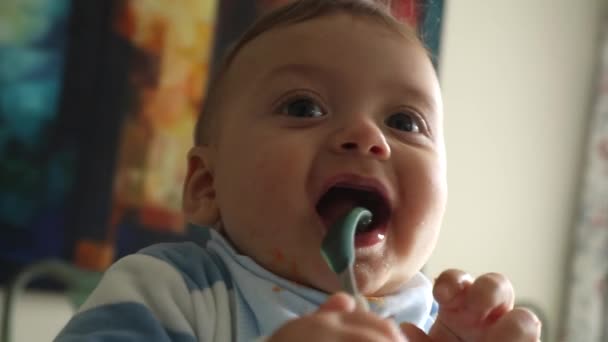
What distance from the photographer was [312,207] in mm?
583

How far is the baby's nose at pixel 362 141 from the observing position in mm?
580

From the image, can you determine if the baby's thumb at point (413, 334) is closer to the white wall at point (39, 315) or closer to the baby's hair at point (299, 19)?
the baby's hair at point (299, 19)

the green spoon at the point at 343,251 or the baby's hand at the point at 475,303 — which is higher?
the green spoon at the point at 343,251

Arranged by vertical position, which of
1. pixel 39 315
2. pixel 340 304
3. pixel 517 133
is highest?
pixel 340 304

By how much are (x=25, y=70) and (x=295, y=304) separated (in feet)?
3.00

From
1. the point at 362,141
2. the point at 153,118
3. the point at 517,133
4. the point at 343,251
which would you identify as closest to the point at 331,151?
the point at 362,141

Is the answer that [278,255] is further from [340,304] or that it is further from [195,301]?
[340,304]

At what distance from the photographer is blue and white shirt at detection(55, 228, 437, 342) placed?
521mm

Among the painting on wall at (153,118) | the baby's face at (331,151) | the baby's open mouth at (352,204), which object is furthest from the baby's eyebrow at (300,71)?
the painting on wall at (153,118)

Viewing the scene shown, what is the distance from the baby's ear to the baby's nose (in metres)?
0.19

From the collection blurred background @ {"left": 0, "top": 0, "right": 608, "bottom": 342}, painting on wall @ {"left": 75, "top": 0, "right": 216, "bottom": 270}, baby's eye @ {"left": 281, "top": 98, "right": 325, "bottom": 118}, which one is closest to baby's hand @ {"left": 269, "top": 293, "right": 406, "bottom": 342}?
baby's eye @ {"left": 281, "top": 98, "right": 325, "bottom": 118}

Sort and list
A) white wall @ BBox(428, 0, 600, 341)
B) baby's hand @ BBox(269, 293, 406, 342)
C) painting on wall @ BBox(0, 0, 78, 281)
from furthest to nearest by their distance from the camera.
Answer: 1. white wall @ BBox(428, 0, 600, 341)
2. painting on wall @ BBox(0, 0, 78, 281)
3. baby's hand @ BBox(269, 293, 406, 342)

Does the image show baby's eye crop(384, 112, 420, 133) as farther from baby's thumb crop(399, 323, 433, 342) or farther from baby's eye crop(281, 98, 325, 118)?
baby's thumb crop(399, 323, 433, 342)

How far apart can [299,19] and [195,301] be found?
1.06ft
